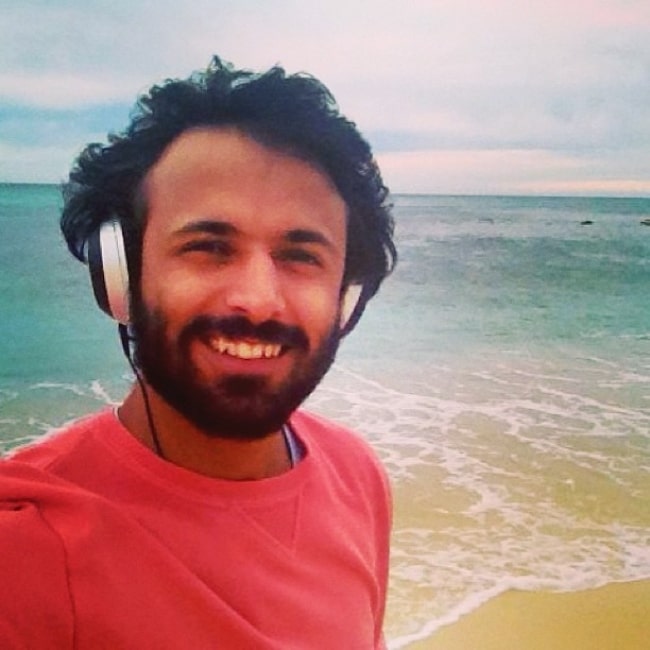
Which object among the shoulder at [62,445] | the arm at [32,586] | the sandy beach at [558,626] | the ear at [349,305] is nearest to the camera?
the arm at [32,586]

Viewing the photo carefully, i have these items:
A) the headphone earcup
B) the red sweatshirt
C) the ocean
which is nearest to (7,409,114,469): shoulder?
the red sweatshirt

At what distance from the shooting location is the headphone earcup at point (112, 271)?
96 centimetres

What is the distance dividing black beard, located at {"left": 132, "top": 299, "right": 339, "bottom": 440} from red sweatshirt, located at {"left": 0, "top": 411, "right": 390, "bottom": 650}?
55 mm

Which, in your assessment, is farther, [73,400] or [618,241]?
[618,241]

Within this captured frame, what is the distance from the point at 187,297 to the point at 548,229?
→ 202 cm

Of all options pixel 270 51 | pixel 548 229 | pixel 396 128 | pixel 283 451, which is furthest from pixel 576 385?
pixel 283 451

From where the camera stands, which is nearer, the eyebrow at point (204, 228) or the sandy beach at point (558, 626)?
the eyebrow at point (204, 228)

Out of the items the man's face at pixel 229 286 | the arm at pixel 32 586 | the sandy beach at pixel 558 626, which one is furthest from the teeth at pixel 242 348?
the sandy beach at pixel 558 626

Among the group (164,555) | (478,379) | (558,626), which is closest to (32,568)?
(164,555)

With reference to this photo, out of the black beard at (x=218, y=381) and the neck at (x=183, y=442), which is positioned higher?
the black beard at (x=218, y=381)

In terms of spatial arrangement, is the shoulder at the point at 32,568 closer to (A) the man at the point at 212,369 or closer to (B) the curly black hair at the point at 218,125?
(A) the man at the point at 212,369

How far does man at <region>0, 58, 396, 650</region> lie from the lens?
34.7 inches

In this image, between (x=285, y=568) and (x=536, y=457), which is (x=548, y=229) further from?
(x=285, y=568)

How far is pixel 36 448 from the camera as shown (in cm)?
92
